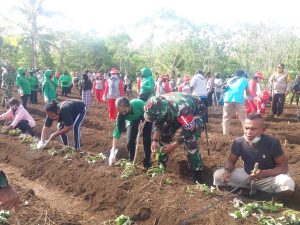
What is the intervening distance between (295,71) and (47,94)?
682 inches

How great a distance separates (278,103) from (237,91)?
5030 millimetres

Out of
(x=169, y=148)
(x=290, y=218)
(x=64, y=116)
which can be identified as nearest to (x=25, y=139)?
(x=64, y=116)

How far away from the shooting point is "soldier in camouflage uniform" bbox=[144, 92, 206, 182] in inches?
209

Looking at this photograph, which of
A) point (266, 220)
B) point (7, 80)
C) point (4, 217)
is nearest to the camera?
point (266, 220)

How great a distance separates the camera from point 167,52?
31.9m

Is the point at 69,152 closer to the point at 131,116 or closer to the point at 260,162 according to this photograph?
the point at 131,116

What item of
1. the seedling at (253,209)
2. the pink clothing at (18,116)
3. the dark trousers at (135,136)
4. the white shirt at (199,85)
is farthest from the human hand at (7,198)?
the white shirt at (199,85)

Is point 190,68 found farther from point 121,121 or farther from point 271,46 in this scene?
point 121,121

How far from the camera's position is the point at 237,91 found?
8234mm

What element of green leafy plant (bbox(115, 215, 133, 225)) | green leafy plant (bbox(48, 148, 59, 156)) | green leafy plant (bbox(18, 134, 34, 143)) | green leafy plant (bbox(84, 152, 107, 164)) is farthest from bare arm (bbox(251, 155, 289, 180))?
green leafy plant (bbox(18, 134, 34, 143))

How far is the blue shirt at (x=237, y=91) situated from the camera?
27.0ft

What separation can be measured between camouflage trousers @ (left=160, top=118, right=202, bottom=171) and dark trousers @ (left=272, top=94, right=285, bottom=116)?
722cm

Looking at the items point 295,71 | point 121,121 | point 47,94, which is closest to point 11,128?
point 47,94

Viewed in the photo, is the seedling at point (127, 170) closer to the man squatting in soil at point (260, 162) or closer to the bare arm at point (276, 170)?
the man squatting in soil at point (260, 162)
